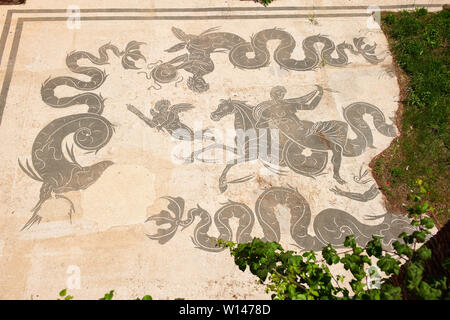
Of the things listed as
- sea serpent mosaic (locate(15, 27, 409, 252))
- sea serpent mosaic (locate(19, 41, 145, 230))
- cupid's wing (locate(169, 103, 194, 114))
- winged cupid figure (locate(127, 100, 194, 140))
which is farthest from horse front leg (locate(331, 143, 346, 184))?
sea serpent mosaic (locate(19, 41, 145, 230))

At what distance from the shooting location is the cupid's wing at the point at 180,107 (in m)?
6.36

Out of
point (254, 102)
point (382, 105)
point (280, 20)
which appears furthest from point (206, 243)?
point (280, 20)

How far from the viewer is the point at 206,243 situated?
5336mm

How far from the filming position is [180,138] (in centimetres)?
611

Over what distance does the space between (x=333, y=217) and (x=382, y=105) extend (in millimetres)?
2196

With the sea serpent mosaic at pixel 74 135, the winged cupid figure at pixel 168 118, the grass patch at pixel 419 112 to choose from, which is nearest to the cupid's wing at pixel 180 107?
the winged cupid figure at pixel 168 118

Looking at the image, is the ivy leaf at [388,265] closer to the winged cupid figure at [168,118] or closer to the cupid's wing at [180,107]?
the winged cupid figure at [168,118]

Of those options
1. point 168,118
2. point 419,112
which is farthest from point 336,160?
point 168,118

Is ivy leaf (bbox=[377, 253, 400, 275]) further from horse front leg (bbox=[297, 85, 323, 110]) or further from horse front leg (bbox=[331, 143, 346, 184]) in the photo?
horse front leg (bbox=[297, 85, 323, 110])

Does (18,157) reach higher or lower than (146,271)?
higher

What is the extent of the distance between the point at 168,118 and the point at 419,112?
156 inches

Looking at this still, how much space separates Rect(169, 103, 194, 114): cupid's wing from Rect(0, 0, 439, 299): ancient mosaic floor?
38mm
